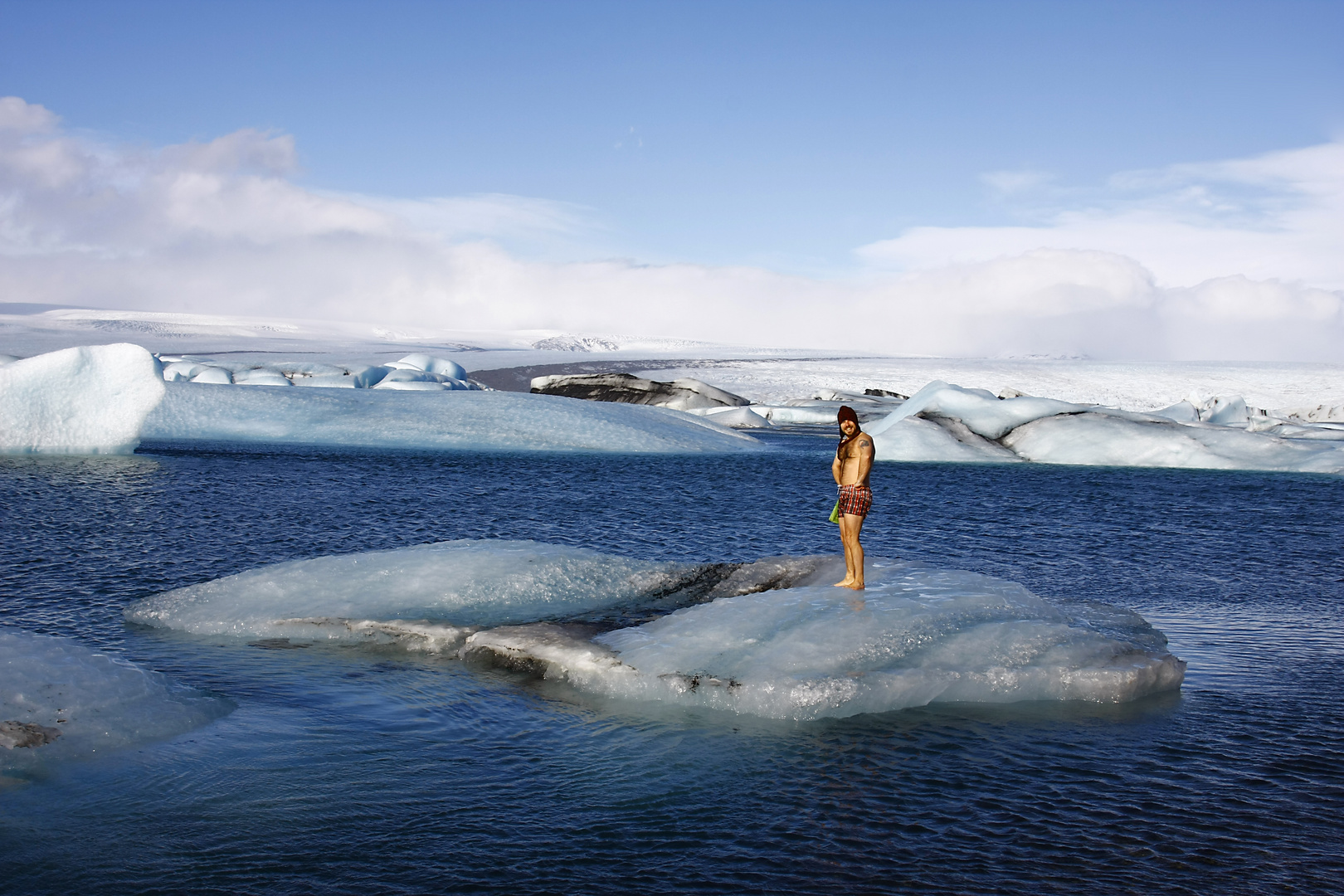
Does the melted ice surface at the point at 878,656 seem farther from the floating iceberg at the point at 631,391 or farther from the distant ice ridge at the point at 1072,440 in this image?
the floating iceberg at the point at 631,391

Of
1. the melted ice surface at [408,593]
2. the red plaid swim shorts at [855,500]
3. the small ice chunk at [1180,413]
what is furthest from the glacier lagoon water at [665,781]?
the small ice chunk at [1180,413]

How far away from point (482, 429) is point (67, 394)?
7075mm

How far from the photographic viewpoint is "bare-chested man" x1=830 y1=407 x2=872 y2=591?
20.3 feet

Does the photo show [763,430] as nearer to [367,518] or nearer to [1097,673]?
[367,518]

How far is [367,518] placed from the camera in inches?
444

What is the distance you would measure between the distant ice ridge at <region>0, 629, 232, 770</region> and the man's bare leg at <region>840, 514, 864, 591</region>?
342cm

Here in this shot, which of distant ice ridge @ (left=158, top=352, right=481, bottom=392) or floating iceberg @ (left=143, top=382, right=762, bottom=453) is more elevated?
distant ice ridge @ (left=158, top=352, right=481, bottom=392)

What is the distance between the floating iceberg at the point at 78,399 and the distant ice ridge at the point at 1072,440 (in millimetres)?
13007

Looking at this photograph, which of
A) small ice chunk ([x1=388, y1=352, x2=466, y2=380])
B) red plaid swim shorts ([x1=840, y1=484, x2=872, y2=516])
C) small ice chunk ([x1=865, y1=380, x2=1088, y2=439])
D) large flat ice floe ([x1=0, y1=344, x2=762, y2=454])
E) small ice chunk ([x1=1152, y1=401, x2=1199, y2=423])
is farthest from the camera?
small ice chunk ([x1=388, y1=352, x2=466, y2=380])

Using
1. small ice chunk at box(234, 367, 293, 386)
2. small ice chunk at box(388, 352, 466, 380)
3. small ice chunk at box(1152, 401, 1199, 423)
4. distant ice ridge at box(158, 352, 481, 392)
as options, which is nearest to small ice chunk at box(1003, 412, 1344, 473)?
small ice chunk at box(1152, 401, 1199, 423)

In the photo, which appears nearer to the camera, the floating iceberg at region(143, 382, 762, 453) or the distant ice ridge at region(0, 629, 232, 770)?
the distant ice ridge at region(0, 629, 232, 770)

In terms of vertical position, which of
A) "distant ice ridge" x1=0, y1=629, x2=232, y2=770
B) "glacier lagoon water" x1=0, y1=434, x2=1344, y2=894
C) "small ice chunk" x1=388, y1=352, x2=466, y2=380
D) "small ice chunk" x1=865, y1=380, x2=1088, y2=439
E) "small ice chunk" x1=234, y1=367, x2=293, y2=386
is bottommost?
"glacier lagoon water" x1=0, y1=434, x2=1344, y2=894

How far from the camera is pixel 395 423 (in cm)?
2047

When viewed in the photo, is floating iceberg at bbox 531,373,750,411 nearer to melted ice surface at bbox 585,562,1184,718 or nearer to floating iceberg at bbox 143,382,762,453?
floating iceberg at bbox 143,382,762,453
